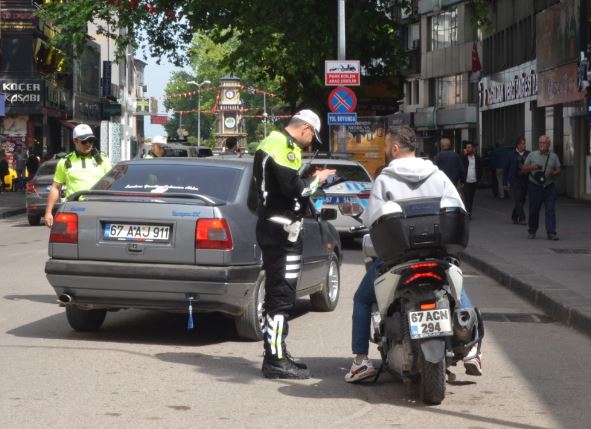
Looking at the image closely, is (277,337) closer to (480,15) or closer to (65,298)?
(65,298)

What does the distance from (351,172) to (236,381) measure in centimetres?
1361

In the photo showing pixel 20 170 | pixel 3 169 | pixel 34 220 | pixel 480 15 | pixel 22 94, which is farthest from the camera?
pixel 22 94

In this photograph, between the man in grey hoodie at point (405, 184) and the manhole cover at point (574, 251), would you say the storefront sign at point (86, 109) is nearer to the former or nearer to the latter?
the manhole cover at point (574, 251)

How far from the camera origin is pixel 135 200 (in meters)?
10.2

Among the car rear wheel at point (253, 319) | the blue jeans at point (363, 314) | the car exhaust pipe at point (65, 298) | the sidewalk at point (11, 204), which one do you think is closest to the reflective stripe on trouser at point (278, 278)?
the blue jeans at point (363, 314)

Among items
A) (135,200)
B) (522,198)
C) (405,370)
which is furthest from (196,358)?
(522,198)

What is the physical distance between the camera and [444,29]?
71.2 m

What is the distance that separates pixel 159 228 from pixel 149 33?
29.4 metres

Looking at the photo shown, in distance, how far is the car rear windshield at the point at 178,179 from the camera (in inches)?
417

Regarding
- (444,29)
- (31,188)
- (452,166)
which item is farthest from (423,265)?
(444,29)

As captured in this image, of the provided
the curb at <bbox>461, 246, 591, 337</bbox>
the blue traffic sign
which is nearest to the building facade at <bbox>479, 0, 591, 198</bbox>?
the blue traffic sign

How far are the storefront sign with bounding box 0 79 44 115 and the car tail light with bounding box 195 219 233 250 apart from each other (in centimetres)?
4861

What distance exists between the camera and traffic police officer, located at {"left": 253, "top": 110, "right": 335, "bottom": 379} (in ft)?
28.1

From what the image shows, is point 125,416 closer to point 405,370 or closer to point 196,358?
point 405,370
